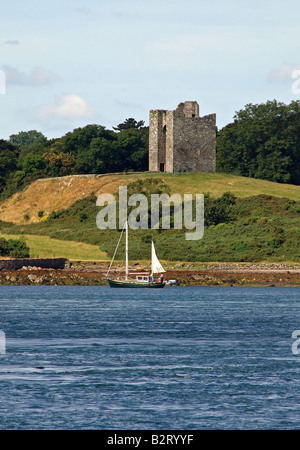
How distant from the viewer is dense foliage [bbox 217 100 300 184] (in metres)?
127

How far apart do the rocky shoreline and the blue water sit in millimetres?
20985

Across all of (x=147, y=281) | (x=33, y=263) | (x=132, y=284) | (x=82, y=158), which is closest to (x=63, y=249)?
(x=33, y=263)

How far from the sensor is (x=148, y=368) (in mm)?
34312

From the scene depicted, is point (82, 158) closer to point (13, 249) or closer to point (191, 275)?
point (13, 249)

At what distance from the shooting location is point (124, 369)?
111 ft

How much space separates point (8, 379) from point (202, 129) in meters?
97.5

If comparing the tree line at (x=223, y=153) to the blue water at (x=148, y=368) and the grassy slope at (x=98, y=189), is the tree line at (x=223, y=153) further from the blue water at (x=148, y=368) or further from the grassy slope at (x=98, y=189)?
the blue water at (x=148, y=368)

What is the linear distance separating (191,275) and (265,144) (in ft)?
160

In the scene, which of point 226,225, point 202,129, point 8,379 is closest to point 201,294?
point 226,225

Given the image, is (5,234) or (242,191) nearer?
(5,234)

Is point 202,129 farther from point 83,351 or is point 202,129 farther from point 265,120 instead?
point 83,351

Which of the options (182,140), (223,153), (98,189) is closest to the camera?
(98,189)

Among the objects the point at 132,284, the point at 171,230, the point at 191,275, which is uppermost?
the point at 171,230

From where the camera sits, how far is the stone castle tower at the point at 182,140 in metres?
124
